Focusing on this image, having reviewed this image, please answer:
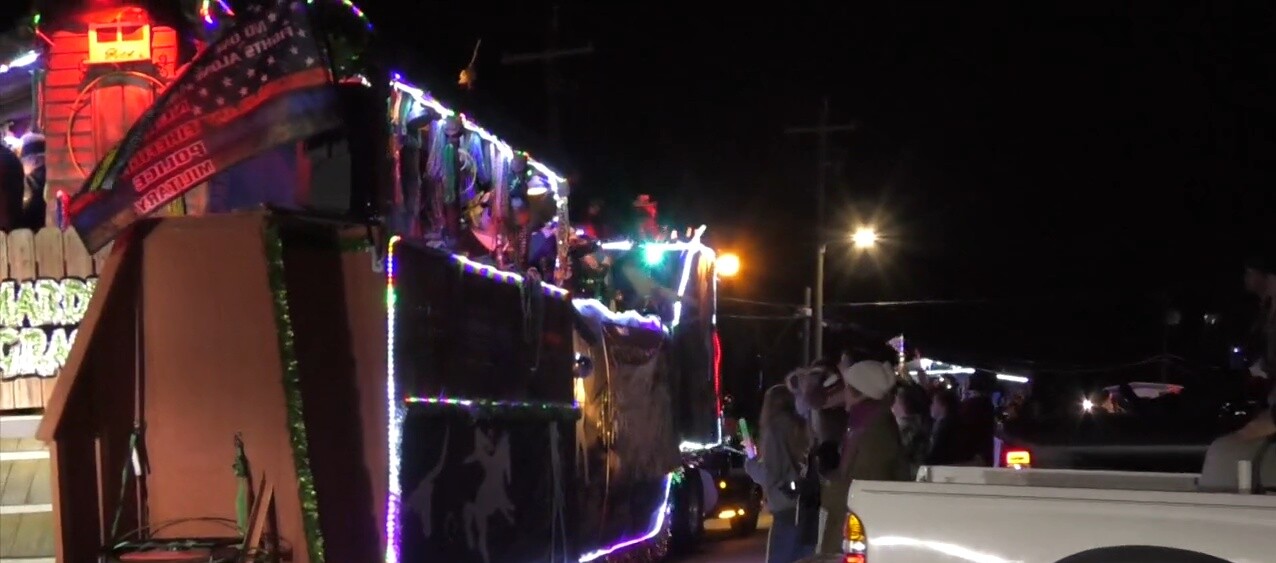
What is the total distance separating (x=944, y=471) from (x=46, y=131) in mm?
5814

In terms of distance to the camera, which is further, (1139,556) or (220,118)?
(220,118)

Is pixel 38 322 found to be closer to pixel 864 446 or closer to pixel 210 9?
pixel 210 9

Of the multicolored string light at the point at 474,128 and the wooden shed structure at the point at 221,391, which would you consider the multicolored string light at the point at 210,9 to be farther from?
the wooden shed structure at the point at 221,391

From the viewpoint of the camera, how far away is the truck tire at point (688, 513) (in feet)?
42.8

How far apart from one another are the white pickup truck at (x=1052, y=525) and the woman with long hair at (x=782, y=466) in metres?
2.76

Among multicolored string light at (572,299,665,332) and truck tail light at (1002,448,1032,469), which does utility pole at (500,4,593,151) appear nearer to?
multicolored string light at (572,299,665,332)

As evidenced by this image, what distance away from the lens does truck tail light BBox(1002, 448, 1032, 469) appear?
22.2 feet

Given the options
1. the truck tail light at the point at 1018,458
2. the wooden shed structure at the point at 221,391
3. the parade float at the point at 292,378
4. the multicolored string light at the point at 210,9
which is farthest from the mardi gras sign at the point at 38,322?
the truck tail light at the point at 1018,458

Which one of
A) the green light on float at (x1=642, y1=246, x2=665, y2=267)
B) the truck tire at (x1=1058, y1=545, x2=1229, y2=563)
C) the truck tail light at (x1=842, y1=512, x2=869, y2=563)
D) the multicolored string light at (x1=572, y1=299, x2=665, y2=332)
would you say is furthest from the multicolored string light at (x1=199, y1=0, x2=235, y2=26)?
the green light on float at (x1=642, y1=246, x2=665, y2=267)

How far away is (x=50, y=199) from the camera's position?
7.45 meters

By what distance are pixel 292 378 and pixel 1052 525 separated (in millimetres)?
3773

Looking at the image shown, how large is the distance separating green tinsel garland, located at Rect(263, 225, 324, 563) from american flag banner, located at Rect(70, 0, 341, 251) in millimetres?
541

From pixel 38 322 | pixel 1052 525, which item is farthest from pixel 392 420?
pixel 1052 525

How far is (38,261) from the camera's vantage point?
7.18 m
